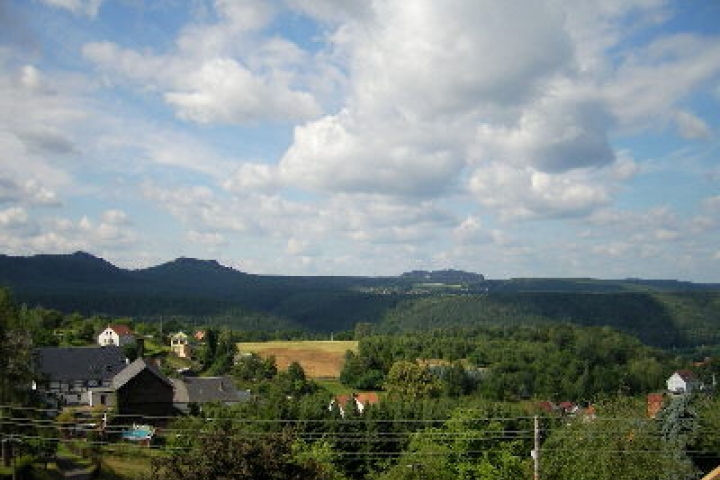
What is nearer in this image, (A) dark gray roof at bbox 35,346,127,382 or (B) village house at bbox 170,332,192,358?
(A) dark gray roof at bbox 35,346,127,382

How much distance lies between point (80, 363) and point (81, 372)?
3.93ft

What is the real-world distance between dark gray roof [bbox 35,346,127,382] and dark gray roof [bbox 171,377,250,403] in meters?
10.3

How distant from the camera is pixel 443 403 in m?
71.8

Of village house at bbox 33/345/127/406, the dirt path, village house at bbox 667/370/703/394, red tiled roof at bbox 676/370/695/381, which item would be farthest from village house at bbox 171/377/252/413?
red tiled roof at bbox 676/370/695/381

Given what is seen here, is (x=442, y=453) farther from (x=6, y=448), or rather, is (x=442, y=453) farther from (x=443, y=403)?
(x=443, y=403)

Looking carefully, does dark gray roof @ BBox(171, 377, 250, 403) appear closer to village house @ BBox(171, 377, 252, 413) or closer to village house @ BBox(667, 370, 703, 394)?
village house @ BBox(171, 377, 252, 413)

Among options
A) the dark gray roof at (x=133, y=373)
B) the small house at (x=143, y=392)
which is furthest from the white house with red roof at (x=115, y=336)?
the small house at (x=143, y=392)

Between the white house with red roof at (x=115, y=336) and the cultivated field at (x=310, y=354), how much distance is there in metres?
23.5

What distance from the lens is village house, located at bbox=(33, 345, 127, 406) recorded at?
84312 millimetres

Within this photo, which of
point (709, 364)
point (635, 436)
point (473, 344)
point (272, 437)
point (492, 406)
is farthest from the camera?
point (473, 344)

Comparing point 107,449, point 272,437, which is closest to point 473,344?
point 107,449

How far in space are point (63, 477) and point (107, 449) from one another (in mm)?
10828

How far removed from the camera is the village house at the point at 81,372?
84.3m

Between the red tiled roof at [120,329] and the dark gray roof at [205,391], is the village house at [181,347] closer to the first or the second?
the red tiled roof at [120,329]
